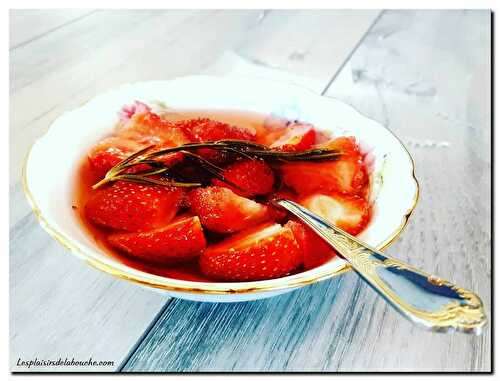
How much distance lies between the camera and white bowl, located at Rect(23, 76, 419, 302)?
2.12ft

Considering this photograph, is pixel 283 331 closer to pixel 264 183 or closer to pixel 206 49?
pixel 264 183

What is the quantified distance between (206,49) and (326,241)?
944mm

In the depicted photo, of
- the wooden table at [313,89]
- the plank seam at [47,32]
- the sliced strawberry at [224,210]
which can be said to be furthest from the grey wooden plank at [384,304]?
the plank seam at [47,32]

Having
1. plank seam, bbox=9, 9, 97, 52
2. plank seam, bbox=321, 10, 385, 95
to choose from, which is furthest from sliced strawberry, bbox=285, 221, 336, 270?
plank seam, bbox=9, 9, 97, 52

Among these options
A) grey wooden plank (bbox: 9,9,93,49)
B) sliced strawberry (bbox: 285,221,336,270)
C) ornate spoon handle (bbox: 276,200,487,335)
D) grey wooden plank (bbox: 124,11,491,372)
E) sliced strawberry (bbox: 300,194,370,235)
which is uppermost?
ornate spoon handle (bbox: 276,200,487,335)

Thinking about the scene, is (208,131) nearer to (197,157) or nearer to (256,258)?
(197,157)

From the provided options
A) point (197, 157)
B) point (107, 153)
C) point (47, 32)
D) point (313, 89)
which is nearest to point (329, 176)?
point (197, 157)

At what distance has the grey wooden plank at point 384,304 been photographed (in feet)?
2.45

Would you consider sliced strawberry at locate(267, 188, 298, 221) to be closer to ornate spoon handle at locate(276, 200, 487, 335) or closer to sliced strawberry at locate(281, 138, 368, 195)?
sliced strawberry at locate(281, 138, 368, 195)

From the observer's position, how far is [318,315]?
0.80 meters

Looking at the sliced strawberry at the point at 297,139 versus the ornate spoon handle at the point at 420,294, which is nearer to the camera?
the ornate spoon handle at the point at 420,294

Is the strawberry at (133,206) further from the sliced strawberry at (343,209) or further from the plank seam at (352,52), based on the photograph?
the plank seam at (352,52)

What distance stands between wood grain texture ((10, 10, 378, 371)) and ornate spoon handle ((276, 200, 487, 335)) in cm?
30

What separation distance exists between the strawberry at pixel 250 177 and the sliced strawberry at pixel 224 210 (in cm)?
5
